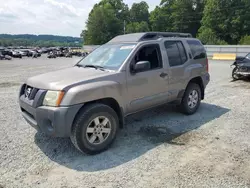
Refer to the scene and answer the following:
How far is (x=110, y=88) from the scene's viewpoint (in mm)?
4086

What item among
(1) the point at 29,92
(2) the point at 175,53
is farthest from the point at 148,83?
→ (1) the point at 29,92

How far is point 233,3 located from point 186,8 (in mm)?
16810

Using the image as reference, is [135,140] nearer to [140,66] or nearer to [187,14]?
[140,66]

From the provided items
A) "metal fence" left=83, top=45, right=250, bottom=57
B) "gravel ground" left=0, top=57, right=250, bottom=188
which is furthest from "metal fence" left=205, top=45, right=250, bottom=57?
"gravel ground" left=0, top=57, right=250, bottom=188

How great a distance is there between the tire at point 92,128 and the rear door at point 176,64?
70.5 inches

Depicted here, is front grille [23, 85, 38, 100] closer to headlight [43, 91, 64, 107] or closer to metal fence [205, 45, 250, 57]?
headlight [43, 91, 64, 107]

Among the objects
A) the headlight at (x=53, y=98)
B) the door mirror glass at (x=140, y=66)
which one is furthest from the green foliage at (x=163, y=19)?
the headlight at (x=53, y=98)

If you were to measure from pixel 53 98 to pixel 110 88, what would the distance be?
3.10 ft

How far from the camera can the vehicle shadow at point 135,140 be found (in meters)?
3.77

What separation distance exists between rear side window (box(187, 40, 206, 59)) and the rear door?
1.12ft

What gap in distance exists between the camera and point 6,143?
440 cm

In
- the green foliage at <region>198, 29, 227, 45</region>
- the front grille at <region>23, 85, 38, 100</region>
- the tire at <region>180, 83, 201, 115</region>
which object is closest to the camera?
the front grille at <region>23, 85, 38, 100</region>

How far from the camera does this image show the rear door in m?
5.27

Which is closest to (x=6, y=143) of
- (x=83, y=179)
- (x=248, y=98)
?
(x=83, y=179)
